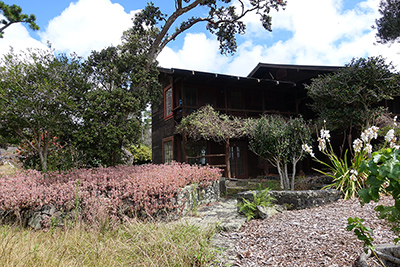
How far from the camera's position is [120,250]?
11.9ft

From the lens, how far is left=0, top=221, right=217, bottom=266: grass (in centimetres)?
306

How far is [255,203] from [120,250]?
3.03 meters

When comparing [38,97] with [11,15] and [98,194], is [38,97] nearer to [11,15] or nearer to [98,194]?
[98,194]

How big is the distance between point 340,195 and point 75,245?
19.1ft

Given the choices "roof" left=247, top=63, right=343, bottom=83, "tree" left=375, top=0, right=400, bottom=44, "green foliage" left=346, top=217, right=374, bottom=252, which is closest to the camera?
"green foliage" left=346, top=217, right=374, bottom=252

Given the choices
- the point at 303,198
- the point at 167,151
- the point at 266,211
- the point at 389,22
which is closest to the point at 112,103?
the point at 167,151

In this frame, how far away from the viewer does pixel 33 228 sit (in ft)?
17.2

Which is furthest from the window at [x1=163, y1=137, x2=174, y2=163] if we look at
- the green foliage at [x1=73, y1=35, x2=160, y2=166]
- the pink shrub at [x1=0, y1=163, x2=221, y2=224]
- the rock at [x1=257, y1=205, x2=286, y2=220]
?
the rock at [x1=257, y1=205, x2=286, y2=220]

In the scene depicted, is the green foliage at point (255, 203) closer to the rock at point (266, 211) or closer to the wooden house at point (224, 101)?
the rock at point (266, 211)

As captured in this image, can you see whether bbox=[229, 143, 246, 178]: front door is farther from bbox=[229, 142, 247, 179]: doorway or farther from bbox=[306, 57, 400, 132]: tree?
bbox=[306, 57, 400, 132]: tree

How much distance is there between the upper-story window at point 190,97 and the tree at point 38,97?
6143 mm

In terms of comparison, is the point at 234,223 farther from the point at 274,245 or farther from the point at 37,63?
the point at 37,63

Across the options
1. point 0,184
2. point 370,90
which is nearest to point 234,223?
point 0,184

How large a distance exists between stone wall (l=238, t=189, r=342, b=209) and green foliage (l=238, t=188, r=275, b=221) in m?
0.21
